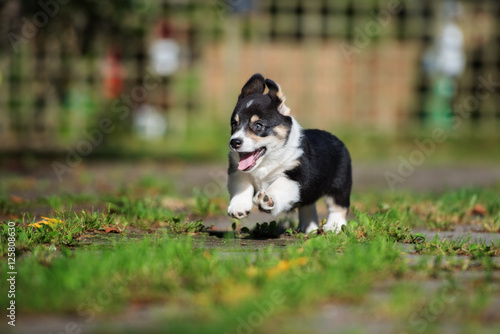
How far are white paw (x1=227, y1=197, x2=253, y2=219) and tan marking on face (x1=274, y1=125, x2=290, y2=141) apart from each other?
47 centimetres

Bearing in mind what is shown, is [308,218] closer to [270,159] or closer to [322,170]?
[322,170]

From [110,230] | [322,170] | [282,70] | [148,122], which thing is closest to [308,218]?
[322,170]

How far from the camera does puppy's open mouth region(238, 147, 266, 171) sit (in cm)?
440

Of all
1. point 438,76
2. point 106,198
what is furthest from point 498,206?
point 438,76

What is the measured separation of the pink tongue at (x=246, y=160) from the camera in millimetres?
4395

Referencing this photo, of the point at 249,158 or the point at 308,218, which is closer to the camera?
the point at 249,158

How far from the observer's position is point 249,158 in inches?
175

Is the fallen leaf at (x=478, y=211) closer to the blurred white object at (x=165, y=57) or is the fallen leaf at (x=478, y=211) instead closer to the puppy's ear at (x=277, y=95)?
the puppy's ear at (x=277, y=95)

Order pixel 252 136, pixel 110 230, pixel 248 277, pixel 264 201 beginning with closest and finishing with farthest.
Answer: pixel 248 277, pixel 264 201, pixel 252 136, pixel 110 230

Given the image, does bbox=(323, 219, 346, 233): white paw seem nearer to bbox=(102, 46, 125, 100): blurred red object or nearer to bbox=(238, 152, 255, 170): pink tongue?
bbox=(238, 152, 255, 170): pink tongue

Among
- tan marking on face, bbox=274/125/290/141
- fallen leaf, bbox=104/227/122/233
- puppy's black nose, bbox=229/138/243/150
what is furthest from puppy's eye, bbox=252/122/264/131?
fallen leaf, bbox=104/227/122/233

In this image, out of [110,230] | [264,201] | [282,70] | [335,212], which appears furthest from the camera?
[282,70]

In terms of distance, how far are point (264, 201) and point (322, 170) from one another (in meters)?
0.67

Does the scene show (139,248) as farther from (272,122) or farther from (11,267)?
(272,122)
